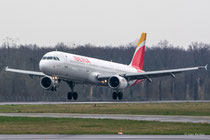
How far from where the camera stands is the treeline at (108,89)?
107 meters

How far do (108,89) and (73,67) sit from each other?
45716mm

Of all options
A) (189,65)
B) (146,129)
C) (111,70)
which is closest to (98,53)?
(189,65)

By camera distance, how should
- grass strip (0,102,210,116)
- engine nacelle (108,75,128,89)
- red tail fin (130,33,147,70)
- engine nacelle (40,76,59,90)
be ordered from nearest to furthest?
grass strip (0,102,210,116)
engine nacelle (40,76,59,90)
engine nacelle (108,75,128,89)
red tail fin (130,33,147,70)

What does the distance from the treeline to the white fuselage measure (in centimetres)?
3575

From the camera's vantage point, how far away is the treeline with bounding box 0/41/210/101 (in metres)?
107

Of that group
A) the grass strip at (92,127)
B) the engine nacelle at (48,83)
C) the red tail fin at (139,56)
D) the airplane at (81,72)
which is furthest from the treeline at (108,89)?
the grass strip at (92,127)

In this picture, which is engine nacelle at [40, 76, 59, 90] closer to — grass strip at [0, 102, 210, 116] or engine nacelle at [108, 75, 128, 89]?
grass strip at [0, 102, 210, 116]

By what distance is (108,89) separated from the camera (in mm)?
108312

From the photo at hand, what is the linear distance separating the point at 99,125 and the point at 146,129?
4911 mm

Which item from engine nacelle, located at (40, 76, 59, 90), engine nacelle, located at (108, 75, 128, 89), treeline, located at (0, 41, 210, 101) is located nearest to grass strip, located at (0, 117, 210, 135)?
engine nacelle, located at (40, 76, 59, 90)

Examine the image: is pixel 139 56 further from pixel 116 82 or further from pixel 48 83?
pixel 48 83

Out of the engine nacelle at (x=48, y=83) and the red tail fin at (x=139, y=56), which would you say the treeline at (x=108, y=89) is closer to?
the red tail fin at (x=139, y=56)

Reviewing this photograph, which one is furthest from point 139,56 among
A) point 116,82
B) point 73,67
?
point 73,67

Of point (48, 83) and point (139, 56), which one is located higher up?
point (139, 56)
